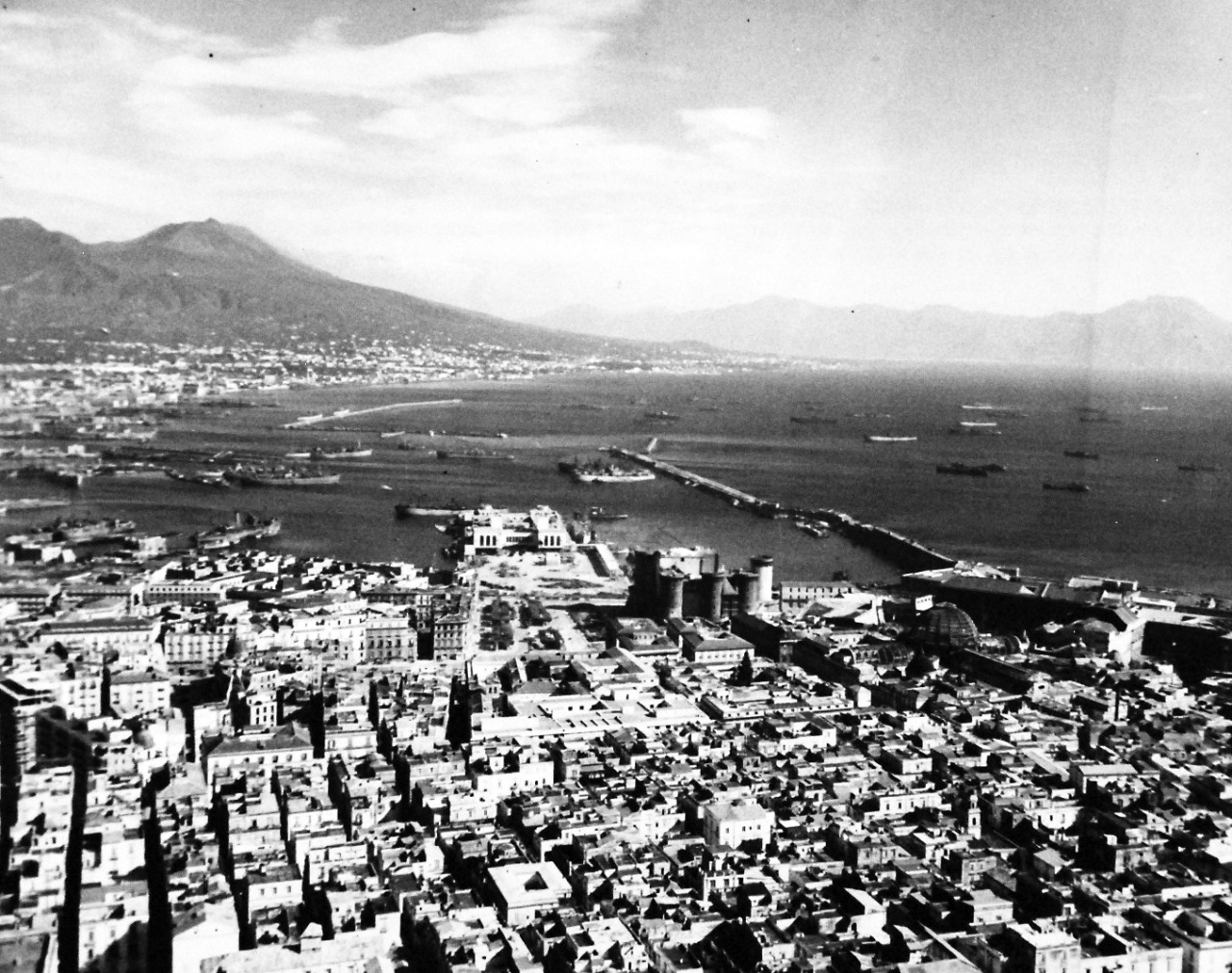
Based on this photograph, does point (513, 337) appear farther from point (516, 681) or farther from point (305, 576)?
point (516, 681)

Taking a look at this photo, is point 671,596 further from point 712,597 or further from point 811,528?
point 811,528

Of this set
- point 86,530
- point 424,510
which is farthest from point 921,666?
point 424,510

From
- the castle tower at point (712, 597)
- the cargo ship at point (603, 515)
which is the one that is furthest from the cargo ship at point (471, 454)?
the castle tower at point (712, 597)

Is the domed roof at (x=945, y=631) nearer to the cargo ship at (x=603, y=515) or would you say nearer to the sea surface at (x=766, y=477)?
the sea surface at (x=766, y=477)

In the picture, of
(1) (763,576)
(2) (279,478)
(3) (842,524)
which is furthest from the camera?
(2) (279,478)

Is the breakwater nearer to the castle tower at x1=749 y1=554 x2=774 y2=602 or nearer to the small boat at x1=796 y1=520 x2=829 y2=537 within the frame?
the small boat at x1=796 y1=520 x2=829 y2=537

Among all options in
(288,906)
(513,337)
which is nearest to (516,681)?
(288,906)
